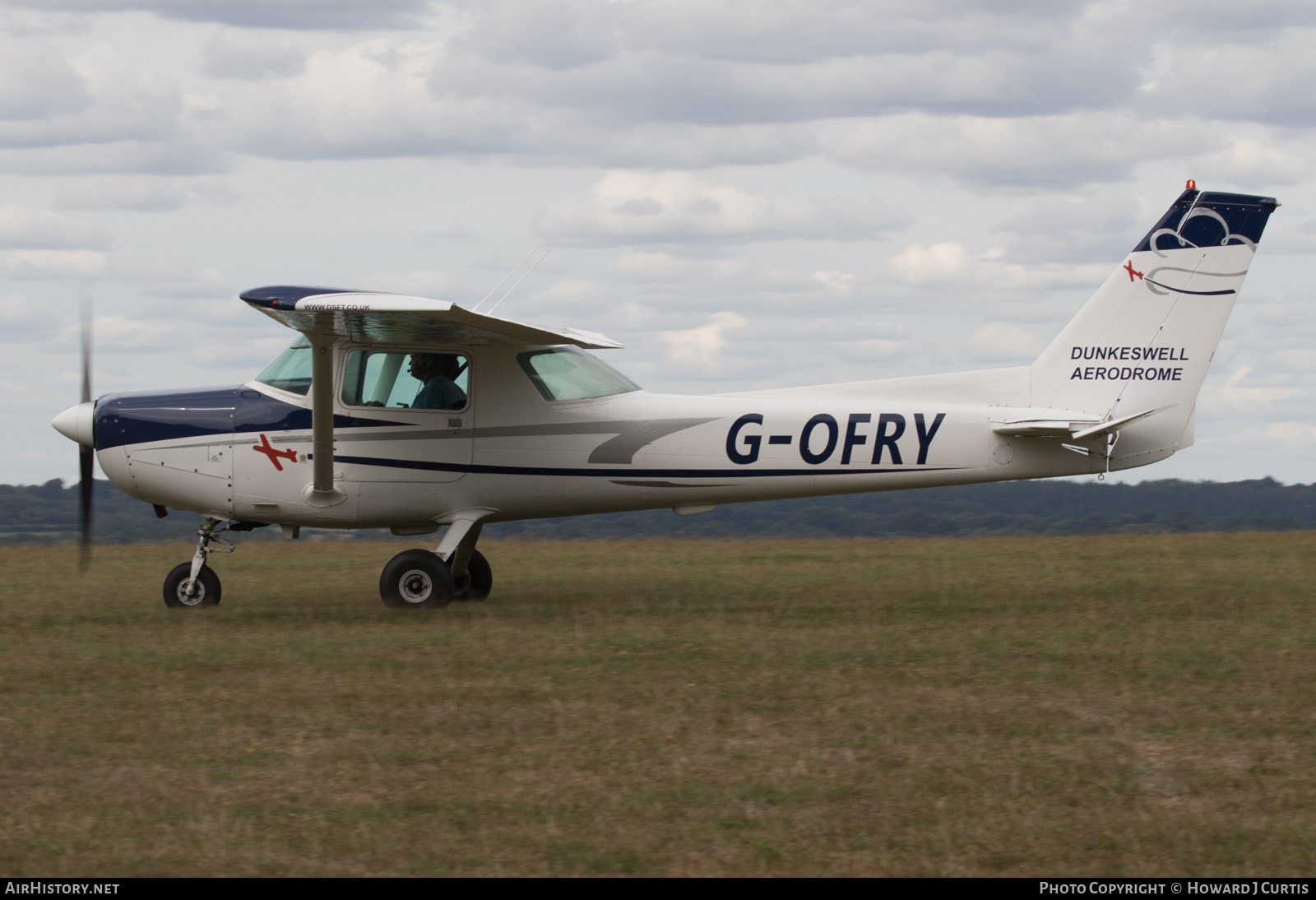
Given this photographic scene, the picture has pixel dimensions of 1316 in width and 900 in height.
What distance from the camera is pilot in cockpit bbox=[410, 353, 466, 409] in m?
11.8

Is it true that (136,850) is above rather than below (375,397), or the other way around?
below

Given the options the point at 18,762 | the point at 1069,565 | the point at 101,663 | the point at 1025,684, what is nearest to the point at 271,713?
the point at 18,762

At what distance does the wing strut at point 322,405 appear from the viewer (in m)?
11.2

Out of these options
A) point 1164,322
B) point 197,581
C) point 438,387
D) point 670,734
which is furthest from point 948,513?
point 670,734

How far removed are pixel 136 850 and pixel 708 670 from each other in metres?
4.24

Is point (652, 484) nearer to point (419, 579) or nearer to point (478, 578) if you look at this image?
point (478, 578)

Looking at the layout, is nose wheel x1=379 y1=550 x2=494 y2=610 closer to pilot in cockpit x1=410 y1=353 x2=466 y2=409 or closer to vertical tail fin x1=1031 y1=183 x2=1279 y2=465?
pilot in cockpit x1=410 y1=353 x2=466 y2=409

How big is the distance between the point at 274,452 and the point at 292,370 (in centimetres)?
78

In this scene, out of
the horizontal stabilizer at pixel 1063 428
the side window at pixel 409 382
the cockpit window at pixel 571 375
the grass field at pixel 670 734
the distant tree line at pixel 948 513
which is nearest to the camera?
the grass field at pixel 670 734

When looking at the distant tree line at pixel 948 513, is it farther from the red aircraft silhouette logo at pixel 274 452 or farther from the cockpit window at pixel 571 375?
the cockpit window at pixel 571 375

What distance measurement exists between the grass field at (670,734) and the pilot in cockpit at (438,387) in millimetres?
1889

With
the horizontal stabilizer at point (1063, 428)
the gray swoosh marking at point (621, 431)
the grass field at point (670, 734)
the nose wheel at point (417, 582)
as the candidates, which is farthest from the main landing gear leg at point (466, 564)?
the horizontal stabilizer at point (1063, 428)

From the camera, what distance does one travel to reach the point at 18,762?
20.2 feet
